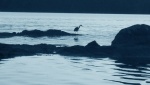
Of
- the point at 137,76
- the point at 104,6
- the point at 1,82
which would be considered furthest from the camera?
the point at 104,6

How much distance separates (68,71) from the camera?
899 inches

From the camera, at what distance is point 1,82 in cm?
1916

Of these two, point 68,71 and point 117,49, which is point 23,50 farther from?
point 68,71

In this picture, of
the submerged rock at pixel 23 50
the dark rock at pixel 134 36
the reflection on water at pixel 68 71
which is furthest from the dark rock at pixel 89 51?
the reflection on water at pixel 68 71

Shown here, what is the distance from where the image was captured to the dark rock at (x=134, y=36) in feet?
107

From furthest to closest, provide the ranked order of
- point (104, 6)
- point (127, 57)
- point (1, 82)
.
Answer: point (104, 6), point (127, 57), point (1, 82)

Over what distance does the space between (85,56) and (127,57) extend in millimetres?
2761

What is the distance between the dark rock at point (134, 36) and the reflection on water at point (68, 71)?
4.40 m

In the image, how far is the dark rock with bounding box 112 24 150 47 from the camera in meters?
32.6

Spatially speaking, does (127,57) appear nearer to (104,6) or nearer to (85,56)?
(85,56)

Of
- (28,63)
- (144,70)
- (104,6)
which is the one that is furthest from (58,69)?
(104,6)

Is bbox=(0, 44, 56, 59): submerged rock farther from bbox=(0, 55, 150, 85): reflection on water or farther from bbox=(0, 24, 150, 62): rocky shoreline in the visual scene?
bbox=(0, 55, 150, 85): reflection on water

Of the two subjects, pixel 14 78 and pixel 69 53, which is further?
pixel 69 53

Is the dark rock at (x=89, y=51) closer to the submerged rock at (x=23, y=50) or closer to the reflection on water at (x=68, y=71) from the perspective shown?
the submerged rock at (x=23, y=50)
